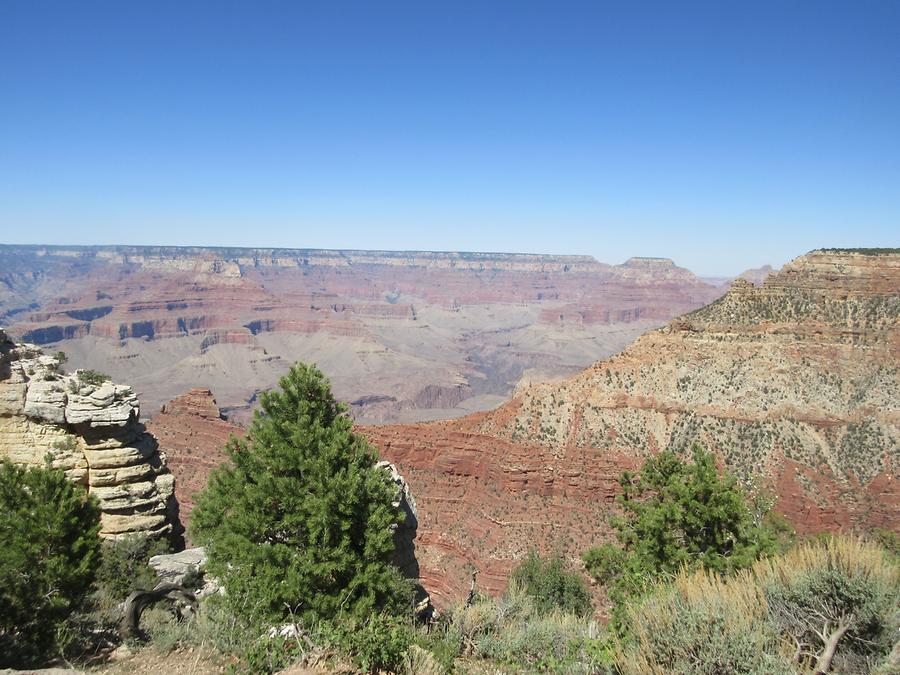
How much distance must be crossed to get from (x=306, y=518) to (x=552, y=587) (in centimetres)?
1689

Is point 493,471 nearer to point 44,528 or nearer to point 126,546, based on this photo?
point 126,546

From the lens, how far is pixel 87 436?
20.1 meters

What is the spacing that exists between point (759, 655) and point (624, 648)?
9.67 ft

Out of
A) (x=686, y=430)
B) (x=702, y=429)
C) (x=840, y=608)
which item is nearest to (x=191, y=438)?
(x=686, y=430)

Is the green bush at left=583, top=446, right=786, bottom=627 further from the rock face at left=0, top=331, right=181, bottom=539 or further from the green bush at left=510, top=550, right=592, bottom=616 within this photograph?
the rock face at left=0, top=331, right=181, bottom=539

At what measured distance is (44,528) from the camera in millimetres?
13391

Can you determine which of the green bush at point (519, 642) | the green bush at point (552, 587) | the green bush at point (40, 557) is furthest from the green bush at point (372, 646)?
the green bush at point (552, 587)

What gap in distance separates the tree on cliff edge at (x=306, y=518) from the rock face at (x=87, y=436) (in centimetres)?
851

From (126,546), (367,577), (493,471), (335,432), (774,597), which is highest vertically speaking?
(335,432)

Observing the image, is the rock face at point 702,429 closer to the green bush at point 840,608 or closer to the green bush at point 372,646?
the green bush at point 372,646

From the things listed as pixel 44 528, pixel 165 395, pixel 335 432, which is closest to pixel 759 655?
pixel 335 432

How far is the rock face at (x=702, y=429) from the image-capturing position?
36281mm

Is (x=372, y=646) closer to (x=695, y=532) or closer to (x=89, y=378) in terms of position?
(x=695, y=532)

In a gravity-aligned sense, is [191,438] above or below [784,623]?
below
